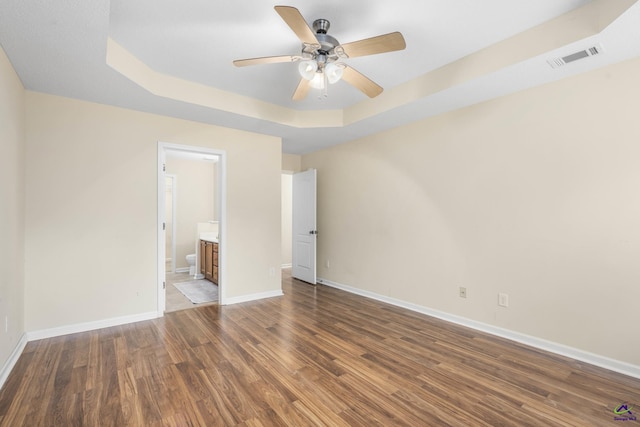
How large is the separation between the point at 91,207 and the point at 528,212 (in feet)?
15.0

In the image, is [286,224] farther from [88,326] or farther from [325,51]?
[325,51]

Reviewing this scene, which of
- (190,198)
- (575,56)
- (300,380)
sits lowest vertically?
(300,380)

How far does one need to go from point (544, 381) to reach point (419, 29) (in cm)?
287

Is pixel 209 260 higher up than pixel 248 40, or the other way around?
pixel 248 40

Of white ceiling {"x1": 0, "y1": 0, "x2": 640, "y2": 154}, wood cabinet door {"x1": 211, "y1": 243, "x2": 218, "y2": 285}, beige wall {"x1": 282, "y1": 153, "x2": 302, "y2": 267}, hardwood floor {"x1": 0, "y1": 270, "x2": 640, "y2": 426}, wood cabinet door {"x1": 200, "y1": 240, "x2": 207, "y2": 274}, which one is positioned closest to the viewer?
hardwood floor {"x1": 0, "y1": 270, "x2": 640, "y2": 426}

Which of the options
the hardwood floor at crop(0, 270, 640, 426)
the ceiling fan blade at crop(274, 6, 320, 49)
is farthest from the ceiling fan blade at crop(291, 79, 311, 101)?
the hardwood floor at crop(0, 270, 640, 426)

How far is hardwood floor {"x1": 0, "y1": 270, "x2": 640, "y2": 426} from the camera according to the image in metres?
1.85

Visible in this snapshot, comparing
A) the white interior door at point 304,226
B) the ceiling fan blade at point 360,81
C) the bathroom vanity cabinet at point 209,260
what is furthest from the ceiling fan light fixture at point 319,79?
the bathroom vanity cabinet at point 209,260

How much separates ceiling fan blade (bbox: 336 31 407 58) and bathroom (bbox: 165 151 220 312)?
15.1ft

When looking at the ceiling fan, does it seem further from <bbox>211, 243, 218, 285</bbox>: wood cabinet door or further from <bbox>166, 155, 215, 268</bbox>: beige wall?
<bbox>166, 155, 215, 268</bbox>: beige wall

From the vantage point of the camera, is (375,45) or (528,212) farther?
(528,212)

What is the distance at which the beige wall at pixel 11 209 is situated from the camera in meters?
2.25

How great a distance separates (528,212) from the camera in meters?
2.91

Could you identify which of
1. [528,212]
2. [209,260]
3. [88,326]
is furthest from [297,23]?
[209,260]
